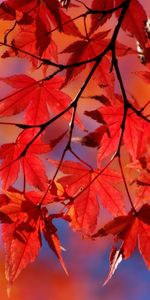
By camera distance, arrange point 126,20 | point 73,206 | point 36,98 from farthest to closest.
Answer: point 36,98
point 73,206
point 126,20

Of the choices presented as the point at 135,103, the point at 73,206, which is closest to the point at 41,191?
the point at 73,206

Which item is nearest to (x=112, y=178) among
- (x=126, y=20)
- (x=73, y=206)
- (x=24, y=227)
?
(x=73, y=206)

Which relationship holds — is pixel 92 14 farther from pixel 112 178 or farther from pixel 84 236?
pixel 84 236

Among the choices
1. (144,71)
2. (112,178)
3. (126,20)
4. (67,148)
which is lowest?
(112,178)

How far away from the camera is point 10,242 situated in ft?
3.94

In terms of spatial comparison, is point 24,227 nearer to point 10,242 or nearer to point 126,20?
point 10,242

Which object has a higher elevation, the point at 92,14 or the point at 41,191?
the point at 92,14

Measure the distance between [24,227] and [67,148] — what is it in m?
0.23

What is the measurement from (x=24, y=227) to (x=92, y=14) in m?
0.57

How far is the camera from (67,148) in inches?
48.9

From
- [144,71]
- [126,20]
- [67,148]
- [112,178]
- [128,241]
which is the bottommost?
[128,241]

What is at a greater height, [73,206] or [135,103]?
[135,103]

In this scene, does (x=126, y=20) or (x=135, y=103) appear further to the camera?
(x=135, y=103)

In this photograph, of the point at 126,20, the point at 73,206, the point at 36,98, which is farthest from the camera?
the point at 36,98
